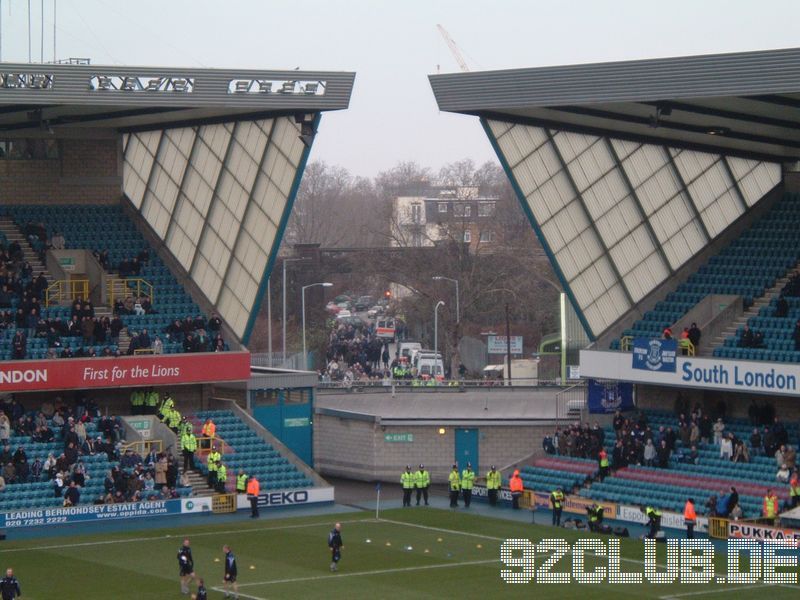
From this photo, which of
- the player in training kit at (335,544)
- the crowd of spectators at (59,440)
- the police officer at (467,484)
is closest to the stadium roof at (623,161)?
the police officer at (467,484)

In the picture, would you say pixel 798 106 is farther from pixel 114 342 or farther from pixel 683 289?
pixel 114 342

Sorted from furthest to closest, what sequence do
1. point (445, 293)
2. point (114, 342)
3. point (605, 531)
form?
1. point (445, 293)
2. point (114, 342)
3. point (605, 531)

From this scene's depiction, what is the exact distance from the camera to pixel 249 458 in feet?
163

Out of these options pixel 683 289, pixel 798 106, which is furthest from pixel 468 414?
pixel 798 106

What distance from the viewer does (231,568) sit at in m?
32.0

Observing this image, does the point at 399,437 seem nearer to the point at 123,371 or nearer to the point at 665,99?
the point at 123,371

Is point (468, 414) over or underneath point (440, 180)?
underneath

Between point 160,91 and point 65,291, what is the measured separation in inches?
362

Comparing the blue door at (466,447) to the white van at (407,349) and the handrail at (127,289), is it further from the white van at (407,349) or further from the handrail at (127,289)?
the white van at (407,349)

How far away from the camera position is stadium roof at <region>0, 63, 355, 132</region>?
46094mm

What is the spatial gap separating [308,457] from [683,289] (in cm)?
1496

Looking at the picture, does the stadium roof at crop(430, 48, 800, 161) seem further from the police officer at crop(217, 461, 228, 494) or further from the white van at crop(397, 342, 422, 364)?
the white van at crop(397, 342, 422, 364)

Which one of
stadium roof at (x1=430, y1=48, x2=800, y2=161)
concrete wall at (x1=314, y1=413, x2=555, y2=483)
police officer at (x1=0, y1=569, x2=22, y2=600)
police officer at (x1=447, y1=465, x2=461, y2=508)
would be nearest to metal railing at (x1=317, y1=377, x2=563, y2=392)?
concrete wall at (x1=314, y1=413, x2=555, y2=483)

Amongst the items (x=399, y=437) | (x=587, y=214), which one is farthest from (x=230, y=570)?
(x=587, y=214)
